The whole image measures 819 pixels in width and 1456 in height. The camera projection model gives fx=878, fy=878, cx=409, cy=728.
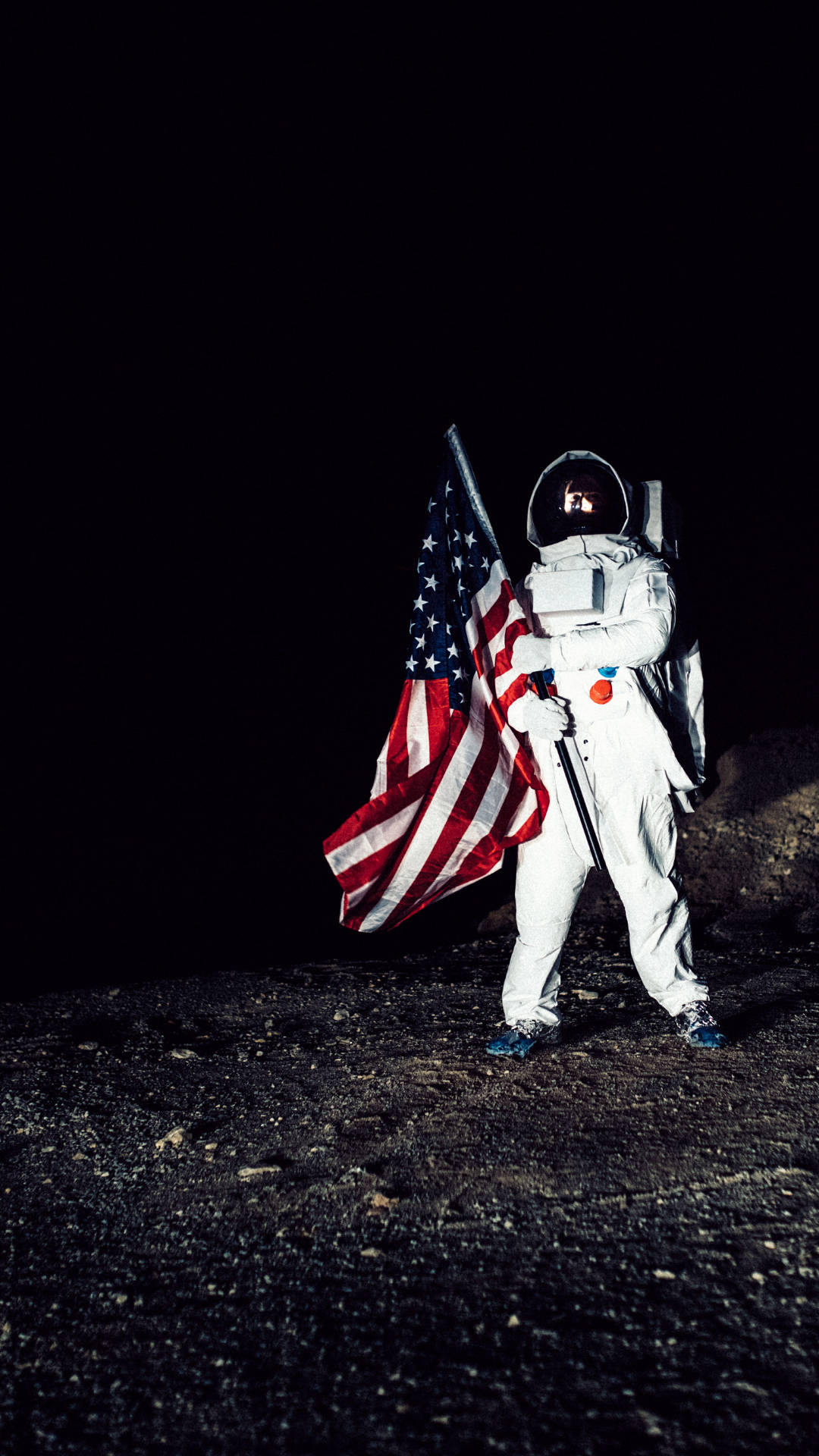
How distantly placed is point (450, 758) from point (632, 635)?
0.76 m

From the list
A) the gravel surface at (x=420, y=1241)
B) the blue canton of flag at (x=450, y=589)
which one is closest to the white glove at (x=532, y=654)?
the blue canton of flag at (x=450, y=589)

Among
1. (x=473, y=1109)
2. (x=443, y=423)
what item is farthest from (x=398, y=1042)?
(x=443, y=423)

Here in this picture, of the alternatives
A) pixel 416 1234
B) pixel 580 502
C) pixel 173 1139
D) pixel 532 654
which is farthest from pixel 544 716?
pixel 173 1139

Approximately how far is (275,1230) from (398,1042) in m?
1.35

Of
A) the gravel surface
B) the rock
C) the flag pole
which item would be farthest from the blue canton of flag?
the rock

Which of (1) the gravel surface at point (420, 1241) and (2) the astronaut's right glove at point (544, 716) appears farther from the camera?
(2) the astronaut's right glove at point (544, 716)

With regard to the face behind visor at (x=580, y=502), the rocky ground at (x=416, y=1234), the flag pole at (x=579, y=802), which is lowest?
the rocky ground at (x=416, y=1234)

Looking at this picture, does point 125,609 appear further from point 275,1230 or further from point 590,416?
point 275,1230

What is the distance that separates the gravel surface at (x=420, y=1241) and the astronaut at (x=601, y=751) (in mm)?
244

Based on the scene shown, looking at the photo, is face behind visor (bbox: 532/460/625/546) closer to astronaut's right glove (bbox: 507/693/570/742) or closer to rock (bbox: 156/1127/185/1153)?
astronaut's right glove (bbox: 507/693/570/742)

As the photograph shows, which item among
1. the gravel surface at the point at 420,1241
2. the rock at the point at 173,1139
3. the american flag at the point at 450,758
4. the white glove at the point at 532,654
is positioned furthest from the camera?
the american flag at the point at 450,758

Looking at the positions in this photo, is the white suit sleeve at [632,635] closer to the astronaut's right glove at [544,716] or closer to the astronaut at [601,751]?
the astronaut at [601,751]

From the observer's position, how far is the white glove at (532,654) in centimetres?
301

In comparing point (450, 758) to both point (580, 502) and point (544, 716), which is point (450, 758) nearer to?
point (544, 716)
